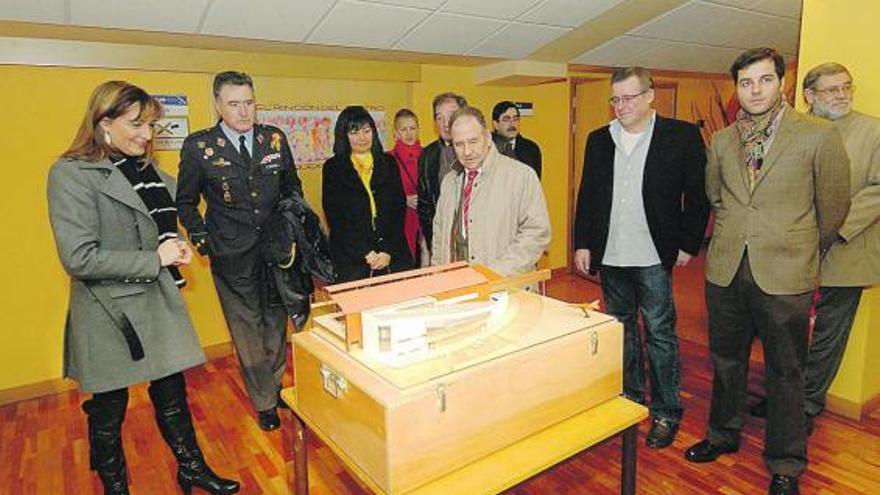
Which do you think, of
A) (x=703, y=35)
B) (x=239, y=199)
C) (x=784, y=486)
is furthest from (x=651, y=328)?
(x=703, y=35)

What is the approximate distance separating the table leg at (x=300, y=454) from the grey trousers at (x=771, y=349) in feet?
5.30

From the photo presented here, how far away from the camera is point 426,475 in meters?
1.24

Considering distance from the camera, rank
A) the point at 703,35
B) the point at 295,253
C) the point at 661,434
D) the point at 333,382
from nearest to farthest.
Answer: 1. the point at 333,382
2. the point at 661,434
3. the point at 295,253
4. the point at 703,35

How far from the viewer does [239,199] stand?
2.61 meters

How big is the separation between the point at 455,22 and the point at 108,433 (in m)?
2.78

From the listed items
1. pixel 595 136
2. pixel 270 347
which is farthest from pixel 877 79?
pixel 270 347

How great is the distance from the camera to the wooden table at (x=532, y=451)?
1.25m

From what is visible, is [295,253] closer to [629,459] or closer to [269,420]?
[269,420]

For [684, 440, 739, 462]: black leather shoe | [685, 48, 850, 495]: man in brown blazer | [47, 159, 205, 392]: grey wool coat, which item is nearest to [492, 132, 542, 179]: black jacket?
[685, 48, 850, 495]: man in brown blazer

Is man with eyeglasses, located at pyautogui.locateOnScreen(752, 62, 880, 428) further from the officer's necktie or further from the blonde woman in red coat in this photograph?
the officer's necktie

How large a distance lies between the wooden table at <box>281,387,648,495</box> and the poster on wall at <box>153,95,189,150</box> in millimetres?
2407

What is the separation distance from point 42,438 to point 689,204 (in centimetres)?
315

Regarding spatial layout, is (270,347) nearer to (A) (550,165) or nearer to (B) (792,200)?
(B) (792,200)

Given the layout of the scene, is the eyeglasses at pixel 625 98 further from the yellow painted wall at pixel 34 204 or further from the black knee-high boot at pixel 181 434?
the yellow painted wall at pixel 34 204
